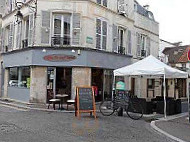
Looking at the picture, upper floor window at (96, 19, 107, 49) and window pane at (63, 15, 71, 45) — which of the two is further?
upper floor window at (96, 19, 107, 49)

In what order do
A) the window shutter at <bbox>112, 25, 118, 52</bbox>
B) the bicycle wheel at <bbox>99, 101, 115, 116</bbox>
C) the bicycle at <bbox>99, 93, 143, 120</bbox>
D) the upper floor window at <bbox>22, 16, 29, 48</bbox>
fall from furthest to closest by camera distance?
1. the window shutter at <bbox>112, 25, 118, 52</bbox>
2. the upper floor window at <bbox>22, 16, 29, 48</bbox>
3. the bicycle wheel at <bbox>99, 101, 115, 116</bbox>
4. the bicycle at <bbox>99, 93, 143, 120</bbox>

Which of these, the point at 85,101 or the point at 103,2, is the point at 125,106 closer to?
the point at 85,101

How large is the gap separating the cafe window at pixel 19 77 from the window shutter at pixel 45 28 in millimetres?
2385

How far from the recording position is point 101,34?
17188 millimetres

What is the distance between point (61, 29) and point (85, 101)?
6.37 meters

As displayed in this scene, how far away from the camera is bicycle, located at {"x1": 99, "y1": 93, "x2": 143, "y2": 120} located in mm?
11492

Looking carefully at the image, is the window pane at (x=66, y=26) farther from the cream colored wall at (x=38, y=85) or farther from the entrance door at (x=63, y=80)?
the cream colored wall at (x=38, y=85)

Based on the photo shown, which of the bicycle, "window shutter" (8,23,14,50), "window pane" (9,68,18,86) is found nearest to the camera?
the bicycle

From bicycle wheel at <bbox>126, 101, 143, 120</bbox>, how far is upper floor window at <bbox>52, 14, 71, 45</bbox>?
6.05 m

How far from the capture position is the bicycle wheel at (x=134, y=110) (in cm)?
1166

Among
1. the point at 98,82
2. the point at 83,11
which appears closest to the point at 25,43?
the point at 83,11

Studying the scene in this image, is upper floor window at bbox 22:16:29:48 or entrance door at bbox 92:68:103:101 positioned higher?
upper floor window at bbox 22:16:29:48

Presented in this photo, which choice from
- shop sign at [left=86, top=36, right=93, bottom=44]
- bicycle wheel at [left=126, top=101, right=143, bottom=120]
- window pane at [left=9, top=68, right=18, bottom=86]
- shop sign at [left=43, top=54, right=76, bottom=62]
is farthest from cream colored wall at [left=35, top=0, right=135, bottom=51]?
bicycle wheel at [left=126, top=101, right=143, bottom=120]

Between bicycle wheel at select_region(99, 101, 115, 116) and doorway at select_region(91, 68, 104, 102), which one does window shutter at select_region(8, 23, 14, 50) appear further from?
bicycle wheel at select_region(99, 101, 115, 116)
